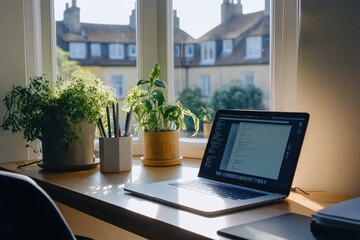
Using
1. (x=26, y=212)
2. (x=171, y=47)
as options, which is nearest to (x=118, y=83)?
(x=171, y=47)

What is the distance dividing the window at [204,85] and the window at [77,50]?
0.55m

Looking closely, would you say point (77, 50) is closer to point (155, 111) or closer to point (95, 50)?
point (95, 50)

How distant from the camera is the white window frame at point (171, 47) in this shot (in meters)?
1.72

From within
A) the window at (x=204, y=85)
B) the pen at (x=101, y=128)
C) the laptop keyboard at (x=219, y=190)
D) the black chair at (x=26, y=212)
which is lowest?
the laptop keyboard at (x=219, y=190)

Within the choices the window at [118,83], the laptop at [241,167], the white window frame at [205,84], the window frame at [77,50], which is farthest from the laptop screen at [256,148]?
the window frame at [77,50]

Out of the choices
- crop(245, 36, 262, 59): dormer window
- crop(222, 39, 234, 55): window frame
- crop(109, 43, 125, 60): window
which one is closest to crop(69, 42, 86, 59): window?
crop(109, 43, 125, 60): window

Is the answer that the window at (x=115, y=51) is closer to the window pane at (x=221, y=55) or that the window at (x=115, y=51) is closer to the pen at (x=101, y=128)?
the window pane at (x=221, y=55)

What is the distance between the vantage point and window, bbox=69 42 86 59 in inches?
84.4

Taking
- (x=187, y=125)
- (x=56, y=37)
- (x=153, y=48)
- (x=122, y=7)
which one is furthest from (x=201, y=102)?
(x=56, y=37)

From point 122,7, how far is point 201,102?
0.58 m

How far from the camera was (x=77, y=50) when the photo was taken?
2148 mm

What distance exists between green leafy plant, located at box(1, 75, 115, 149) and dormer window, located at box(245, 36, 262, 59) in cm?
58

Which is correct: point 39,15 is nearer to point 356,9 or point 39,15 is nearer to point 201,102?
point 201,102

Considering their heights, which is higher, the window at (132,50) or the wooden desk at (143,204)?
the window at (132,50)
